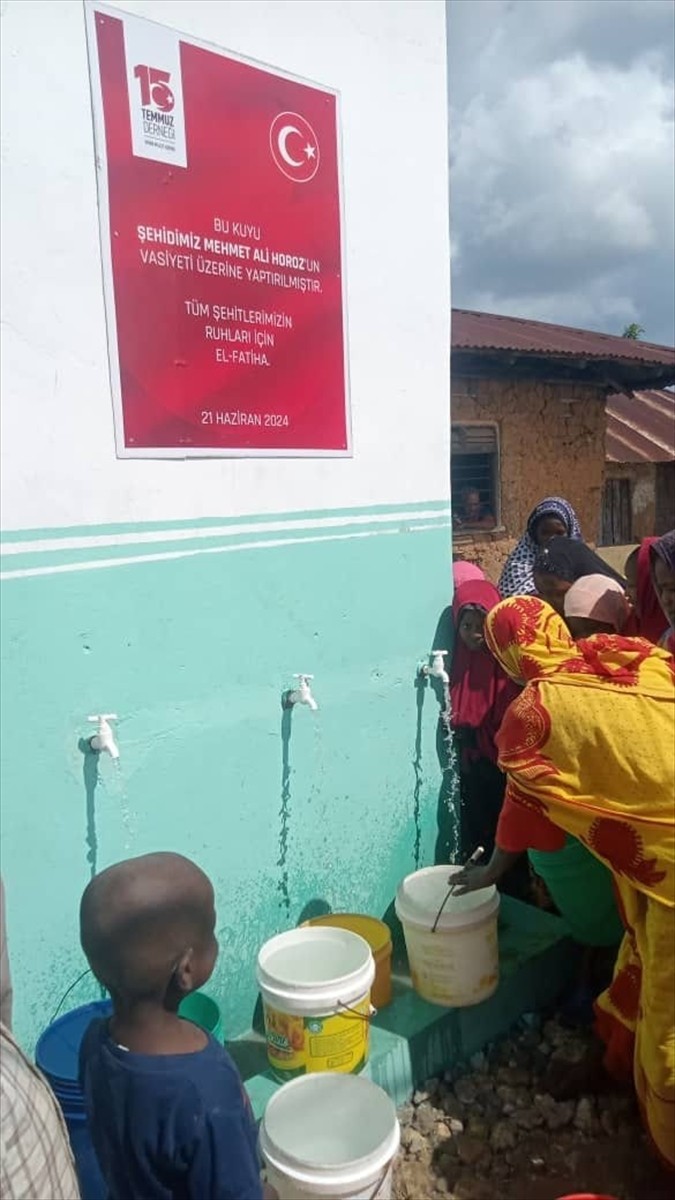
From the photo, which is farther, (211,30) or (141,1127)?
(211,30)

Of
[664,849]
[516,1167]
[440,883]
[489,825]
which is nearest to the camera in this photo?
[664,849]

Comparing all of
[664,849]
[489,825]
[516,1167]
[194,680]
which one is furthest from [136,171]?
[516,1167]

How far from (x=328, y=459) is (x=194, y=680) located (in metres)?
0.84

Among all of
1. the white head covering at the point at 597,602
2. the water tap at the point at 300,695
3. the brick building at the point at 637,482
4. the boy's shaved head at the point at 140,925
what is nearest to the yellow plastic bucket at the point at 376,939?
the water tap at the point at 300,695

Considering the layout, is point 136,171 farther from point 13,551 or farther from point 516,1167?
point 516,1167

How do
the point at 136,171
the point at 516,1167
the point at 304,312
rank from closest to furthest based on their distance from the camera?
the point at 136,171 → the point at 516,1167 → the point at 304,312

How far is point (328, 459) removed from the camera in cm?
290

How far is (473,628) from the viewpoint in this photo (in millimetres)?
3352

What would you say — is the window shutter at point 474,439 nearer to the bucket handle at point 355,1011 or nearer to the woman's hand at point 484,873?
the woman's hand at point 484,873

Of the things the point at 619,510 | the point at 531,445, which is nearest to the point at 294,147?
the point at 531,445

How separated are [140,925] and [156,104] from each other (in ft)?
6.87

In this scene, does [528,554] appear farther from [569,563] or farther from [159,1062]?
[159,1062]

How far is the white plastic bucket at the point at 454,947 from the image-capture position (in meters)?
2.80

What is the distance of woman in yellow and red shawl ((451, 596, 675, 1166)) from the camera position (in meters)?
2.09
